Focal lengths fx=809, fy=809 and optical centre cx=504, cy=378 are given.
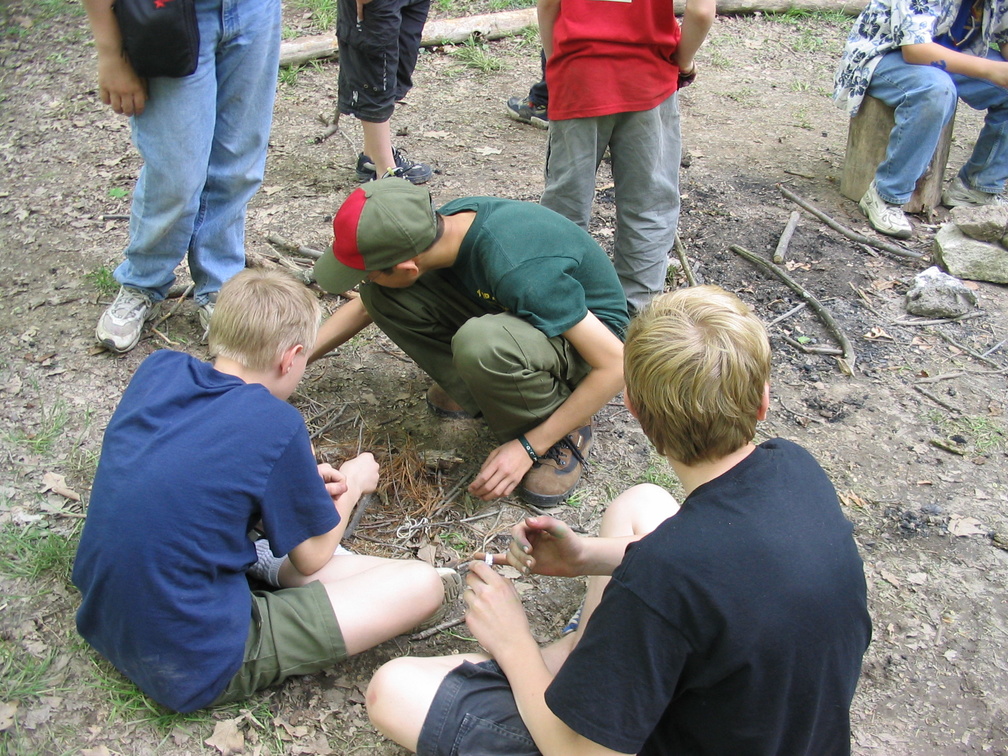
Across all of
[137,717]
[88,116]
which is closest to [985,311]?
[137,717]

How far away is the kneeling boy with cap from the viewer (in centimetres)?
244

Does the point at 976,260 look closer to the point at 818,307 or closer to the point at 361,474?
the point at 818,307

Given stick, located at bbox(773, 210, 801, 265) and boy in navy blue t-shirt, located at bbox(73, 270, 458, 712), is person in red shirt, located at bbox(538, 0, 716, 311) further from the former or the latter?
boy in navy blue t-shirt, located at bbox(73, 270, 458, 712)

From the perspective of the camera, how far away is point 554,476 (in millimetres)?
2783

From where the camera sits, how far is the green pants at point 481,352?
250cm

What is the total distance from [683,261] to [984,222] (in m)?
1.61

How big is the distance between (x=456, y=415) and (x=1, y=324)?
78.4 inches

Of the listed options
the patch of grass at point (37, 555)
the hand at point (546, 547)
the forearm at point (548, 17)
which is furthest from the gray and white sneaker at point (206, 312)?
the hand at point (546, 547)

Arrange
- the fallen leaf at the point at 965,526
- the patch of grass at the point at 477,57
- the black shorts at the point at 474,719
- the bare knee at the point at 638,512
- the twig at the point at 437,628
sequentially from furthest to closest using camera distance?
the patch of grass at the point at 477,57 < the fallen leaf at the point at 965,526 < the twig at the point at 437,628 < the bare knee at the point at 638,512 < the black shorts at the point at 474,719

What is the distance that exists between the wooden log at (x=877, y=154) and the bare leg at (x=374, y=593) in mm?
3839

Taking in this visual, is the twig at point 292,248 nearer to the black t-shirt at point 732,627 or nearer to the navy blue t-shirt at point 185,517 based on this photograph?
the navy blue t-shirt at point 185,517

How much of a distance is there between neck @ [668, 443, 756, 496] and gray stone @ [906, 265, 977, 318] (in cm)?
272

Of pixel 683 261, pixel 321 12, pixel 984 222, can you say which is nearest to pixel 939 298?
pixel 984 222

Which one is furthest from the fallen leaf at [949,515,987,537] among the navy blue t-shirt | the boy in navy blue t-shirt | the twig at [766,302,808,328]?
the navy blue t-shirt
